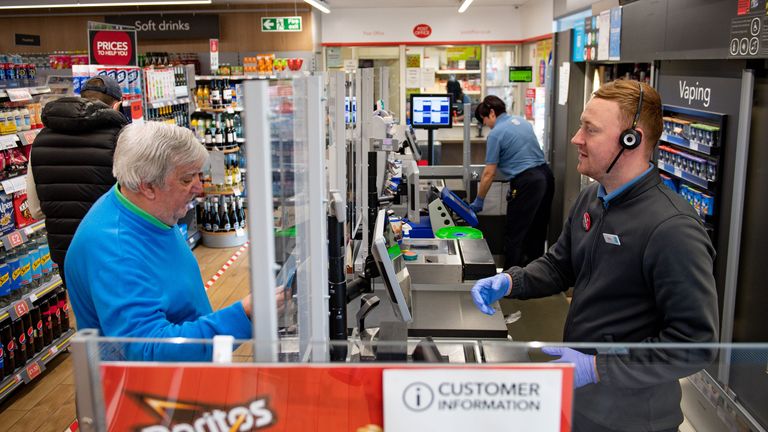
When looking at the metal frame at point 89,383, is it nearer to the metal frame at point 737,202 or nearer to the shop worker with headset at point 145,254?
the shop worker with headset at point 145,254

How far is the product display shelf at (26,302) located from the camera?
4.34 metres

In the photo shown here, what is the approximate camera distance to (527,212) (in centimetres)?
693

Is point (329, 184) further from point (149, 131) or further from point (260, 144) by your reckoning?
point (260, 144)

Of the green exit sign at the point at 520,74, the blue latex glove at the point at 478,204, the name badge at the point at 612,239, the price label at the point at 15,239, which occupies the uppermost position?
the green exit sign at the point at 520,74

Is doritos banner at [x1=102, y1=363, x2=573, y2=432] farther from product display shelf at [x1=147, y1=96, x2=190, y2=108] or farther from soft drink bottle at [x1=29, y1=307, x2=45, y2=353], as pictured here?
product display shelf at [x1=147, y1=96, x2=190, y2=108]

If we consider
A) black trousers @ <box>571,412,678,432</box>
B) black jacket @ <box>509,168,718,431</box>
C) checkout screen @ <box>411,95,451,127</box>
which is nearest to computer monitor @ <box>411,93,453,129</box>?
checkout screen @ <box>411,95,451,127</box>

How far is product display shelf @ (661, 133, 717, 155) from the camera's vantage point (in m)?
3.82

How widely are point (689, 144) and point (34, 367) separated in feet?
15.0

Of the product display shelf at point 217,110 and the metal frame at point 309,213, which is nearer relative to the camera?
the metal frame at point 309,213

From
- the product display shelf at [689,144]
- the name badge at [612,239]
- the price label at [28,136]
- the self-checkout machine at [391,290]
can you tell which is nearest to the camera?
the name badge at [612,239]

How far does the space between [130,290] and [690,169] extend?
356cm

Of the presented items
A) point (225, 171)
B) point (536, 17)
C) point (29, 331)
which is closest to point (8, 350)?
point (29, 331)

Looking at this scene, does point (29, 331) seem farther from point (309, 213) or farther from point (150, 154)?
point (309, 213)

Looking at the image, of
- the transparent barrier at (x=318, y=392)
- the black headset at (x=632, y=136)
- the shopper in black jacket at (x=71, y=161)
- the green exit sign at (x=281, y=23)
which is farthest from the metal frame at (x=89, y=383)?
the green exit sign at (x=281, y=23)
